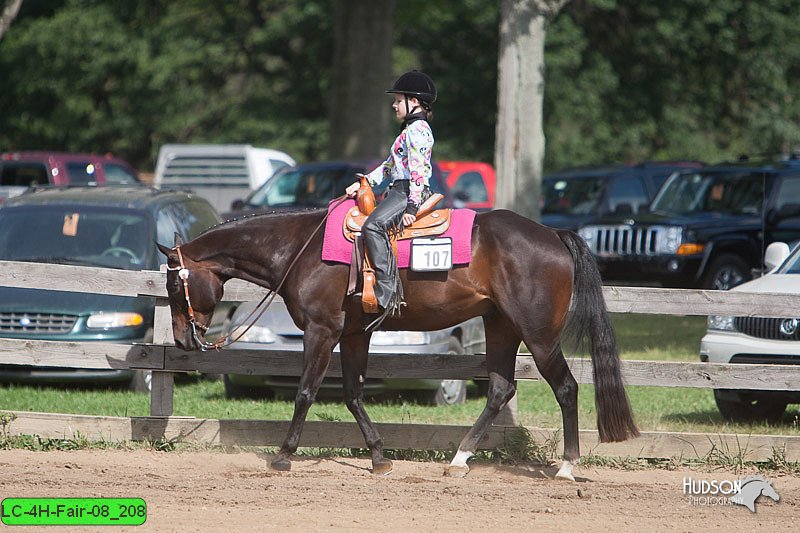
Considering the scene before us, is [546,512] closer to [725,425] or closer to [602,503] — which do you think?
[602,503]

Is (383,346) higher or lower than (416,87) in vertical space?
lower

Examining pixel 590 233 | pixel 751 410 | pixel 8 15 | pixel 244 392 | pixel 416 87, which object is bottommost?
pixel 244 392

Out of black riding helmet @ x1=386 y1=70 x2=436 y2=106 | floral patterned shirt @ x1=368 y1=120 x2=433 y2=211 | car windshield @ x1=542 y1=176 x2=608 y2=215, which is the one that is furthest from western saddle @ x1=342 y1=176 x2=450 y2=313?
car windshield @ x1=542 y1=176 x2=608 y2=215

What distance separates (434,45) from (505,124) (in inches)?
915

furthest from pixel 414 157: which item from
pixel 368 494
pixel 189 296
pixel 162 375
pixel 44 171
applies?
pixel 44 171

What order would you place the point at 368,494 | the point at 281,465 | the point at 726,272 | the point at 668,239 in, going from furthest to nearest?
the point at 668,239 < the point at 726,272 < the point at 281,465 < the point at 368,494

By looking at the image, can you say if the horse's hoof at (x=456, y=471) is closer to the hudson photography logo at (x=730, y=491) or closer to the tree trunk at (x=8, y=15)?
the hudson photography logo at (x=730, y=491)

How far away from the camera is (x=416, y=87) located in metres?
7.98

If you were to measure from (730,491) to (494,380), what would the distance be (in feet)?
6.00

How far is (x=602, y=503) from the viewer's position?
23.7ft

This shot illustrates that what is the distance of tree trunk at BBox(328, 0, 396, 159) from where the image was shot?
25812 millimetres

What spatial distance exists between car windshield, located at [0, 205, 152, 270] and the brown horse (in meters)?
3.22

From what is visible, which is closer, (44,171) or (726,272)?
(726,272)

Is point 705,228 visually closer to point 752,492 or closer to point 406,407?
point 406,407
